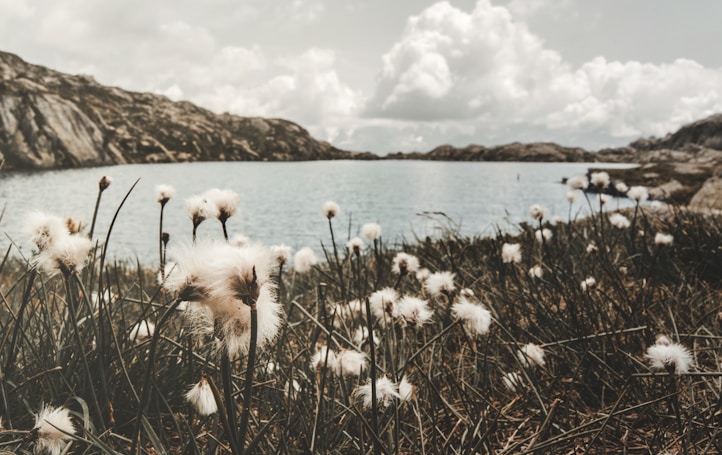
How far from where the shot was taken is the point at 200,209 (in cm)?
177

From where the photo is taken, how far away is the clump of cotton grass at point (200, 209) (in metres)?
1.69

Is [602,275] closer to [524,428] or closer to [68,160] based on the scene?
[524,428]

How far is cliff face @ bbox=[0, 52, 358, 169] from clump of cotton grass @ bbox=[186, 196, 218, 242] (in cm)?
93

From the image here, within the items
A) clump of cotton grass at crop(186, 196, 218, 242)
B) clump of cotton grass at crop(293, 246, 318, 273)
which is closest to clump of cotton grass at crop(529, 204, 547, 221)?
clump of cotton grass at crop(293, 246, 318, 273)

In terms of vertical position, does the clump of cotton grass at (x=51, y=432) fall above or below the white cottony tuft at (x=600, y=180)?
below

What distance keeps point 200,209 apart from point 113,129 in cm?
11291

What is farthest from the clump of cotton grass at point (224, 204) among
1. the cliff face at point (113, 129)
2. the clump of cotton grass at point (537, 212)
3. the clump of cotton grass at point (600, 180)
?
the clump of cotton grass at point (600, 180)

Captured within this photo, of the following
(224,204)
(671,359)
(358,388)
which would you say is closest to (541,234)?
(671,359)

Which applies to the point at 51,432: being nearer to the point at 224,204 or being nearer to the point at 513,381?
the point at 224,204

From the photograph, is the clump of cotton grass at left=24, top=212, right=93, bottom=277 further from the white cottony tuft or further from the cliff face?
the white cottony tuft

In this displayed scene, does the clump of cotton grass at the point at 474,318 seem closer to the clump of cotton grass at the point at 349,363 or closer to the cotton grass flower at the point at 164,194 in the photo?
the clump of cotton grass at the point at 349,363

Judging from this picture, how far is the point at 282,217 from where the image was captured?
2623cm

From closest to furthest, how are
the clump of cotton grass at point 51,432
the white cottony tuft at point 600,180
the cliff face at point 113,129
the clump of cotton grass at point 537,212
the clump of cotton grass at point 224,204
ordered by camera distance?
the clump of cotton grass at point 51,432, the clump of cotton grass at point 224,204, the clump of cotton grass at point 537,212, the white cottony tuft at point 600,180, the cliff face at point 113,129

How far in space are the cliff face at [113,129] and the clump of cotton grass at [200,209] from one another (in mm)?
928
